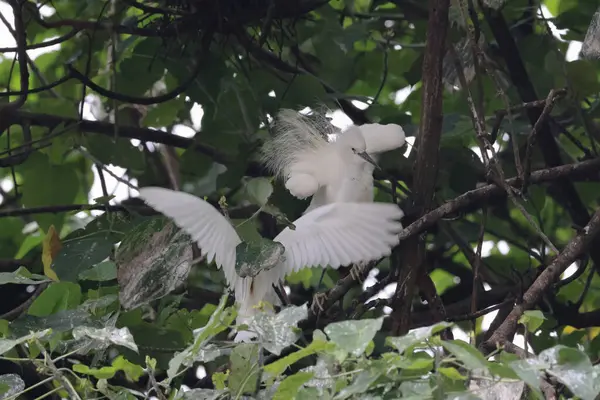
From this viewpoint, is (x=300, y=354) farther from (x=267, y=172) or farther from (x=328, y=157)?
(x=267, y=172)

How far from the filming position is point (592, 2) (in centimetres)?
209

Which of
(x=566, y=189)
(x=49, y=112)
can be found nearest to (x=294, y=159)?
(x=566, y=189)

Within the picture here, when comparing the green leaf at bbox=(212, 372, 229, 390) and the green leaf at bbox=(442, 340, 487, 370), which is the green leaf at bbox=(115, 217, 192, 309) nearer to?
the green leaf at bbox=(212, 372, 229, 390)

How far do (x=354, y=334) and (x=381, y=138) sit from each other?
77 centimetres

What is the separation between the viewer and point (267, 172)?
197 centimetres

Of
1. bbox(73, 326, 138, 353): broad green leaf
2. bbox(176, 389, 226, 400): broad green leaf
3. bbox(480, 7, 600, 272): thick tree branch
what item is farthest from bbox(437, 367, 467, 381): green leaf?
bbox(480, 7, 600, 272): thick tree branch

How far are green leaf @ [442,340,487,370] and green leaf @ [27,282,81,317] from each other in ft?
2.66

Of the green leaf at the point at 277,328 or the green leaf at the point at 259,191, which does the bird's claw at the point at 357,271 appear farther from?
the green leaf at the point at 277,328

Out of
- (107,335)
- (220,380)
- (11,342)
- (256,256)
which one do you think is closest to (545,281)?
(256,256)

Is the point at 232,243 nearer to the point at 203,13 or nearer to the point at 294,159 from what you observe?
the point at 294,159

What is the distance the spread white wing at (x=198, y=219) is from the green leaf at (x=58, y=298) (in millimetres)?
266

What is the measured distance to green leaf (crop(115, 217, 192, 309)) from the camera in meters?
1.39

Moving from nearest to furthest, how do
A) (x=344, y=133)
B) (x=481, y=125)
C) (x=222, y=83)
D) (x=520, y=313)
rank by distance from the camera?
(x=520, y=313) < (x=481, y=125) < (x=344, y=133) < (x=222, y=83)

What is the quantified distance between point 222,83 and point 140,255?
0.73 metres
